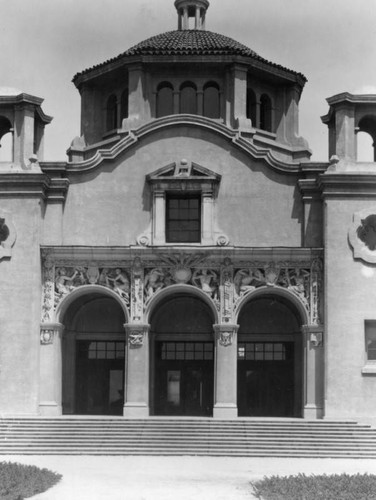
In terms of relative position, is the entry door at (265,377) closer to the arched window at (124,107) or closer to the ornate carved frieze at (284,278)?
the ornate carved frieze at (284,278)

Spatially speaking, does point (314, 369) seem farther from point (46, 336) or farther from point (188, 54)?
point (188, 54)

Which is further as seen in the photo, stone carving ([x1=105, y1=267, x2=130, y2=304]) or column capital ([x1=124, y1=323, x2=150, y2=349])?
stone carving ([x1=105, y1=267, x2=130, y2=304])

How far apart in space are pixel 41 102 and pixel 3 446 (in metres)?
14.2

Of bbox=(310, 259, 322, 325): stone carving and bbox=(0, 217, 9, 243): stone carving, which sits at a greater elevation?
bbox=(0, 217, 9, 243): stone carving

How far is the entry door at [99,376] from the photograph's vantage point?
1661 inches

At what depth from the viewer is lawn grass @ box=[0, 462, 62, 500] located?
22672 millimetres

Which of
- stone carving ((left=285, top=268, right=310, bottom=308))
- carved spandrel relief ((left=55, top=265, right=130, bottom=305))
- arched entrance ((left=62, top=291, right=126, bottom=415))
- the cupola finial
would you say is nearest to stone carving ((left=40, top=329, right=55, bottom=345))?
carved spandrel relief ((left=55, top=265, right=130, bottom=305))

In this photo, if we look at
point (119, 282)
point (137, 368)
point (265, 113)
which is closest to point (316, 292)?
point (137, 368)

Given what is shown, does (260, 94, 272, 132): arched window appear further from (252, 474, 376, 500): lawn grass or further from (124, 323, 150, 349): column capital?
(252, 474, 376, 500): lawn grass

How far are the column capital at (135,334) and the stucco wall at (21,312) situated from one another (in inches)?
142

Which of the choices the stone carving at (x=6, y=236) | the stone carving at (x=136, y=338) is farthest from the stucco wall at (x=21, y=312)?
the stone carving at (x=136, y=338)

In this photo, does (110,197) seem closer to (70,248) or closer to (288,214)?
(70,248)

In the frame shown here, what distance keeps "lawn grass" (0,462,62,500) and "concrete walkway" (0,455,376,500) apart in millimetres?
259

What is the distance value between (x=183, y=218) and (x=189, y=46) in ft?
29.8
